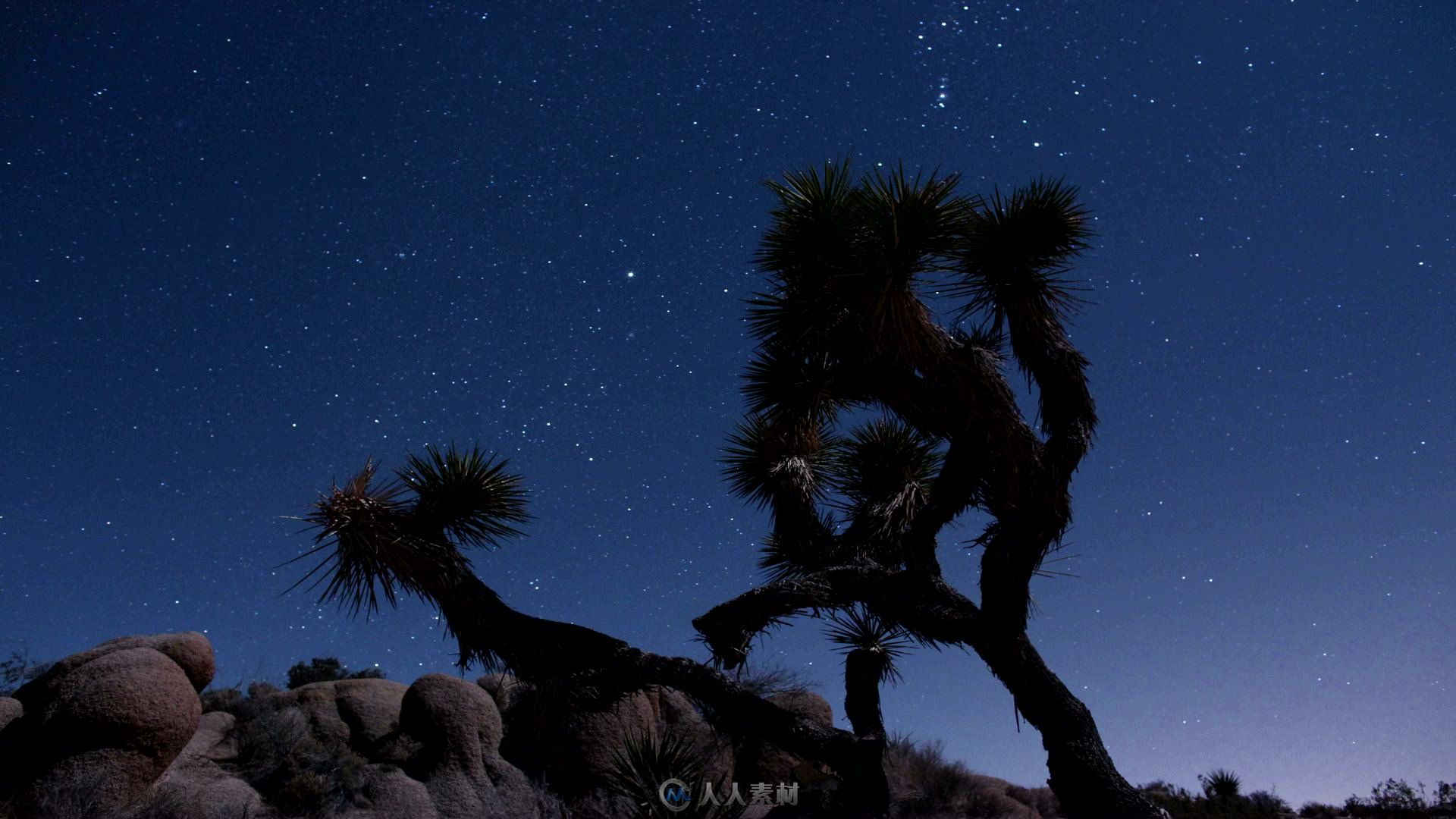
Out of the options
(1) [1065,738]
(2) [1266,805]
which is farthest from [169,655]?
(2) [1266,805]

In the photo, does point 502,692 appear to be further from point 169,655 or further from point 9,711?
point 9,711

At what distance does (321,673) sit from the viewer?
19672mm

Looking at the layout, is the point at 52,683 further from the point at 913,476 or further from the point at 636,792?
the point at 913,476

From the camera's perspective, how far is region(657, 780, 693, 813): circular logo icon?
18.8 feet

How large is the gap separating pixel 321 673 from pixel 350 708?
6.75 metres

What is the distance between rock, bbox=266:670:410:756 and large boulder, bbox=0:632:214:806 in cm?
245

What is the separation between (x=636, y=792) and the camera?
6.46m

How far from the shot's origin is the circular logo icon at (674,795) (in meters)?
5.74

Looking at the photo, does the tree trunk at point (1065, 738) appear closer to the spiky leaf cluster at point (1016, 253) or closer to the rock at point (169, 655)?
the spiky leaf cluster at point (1016, 253)

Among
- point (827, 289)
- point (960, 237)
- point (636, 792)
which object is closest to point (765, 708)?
point (636, 792)

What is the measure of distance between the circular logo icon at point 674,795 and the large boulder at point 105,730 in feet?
26.4

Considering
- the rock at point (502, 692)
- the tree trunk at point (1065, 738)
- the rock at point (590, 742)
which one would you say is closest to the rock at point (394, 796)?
the rock at point (590, 742)

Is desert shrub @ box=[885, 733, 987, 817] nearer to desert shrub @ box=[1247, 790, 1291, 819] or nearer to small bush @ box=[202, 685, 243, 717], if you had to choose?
desert shrub @ box=[1247, 790, 1291, 819]

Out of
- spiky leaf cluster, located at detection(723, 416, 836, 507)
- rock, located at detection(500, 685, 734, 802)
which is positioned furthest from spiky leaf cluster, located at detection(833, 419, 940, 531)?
rock, located at detection(500, 685, 734, 802)
